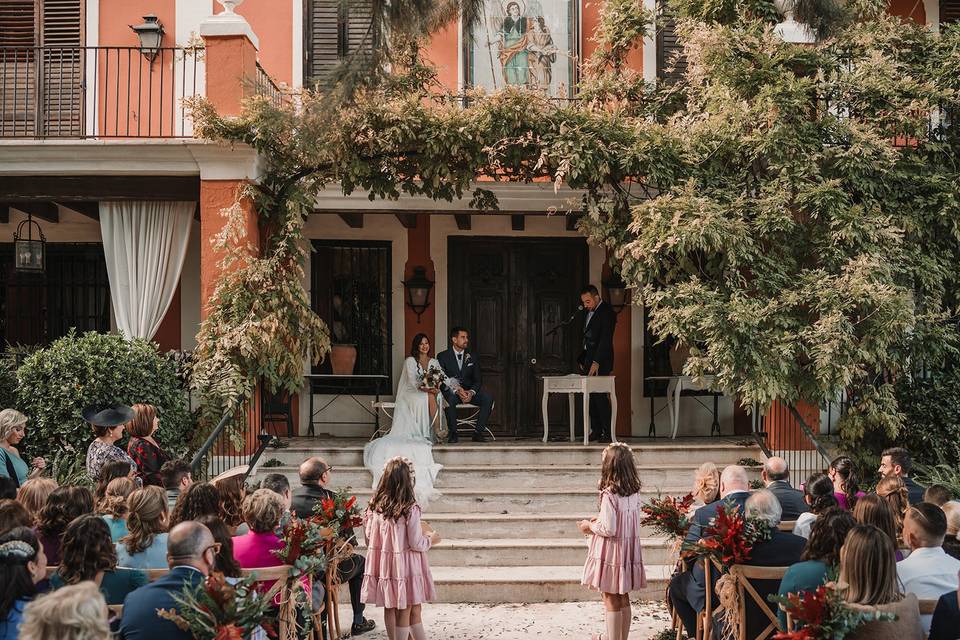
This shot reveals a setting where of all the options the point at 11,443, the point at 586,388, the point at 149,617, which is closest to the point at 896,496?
the point at 149,617

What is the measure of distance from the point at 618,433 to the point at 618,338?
1.21m

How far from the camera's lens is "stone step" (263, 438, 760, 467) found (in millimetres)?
11195

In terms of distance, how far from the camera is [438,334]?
13.7m

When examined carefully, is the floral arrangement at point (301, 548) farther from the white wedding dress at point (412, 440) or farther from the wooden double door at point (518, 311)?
the wooden double door at point (518, 311)

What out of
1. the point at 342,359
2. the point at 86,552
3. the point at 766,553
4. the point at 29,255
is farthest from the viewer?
the point at 342,359

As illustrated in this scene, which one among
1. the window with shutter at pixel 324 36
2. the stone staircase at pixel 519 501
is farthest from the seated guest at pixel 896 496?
the window with shutter at pixel 324 36

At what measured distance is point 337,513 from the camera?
6.61m

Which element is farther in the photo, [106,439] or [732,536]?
[106,439]

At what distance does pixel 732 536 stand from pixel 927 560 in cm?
100

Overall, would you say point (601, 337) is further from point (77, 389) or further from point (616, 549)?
point (77, 389)

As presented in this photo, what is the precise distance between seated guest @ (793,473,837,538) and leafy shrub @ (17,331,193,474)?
19.4 feet

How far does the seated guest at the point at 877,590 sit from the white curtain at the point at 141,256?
343 inches

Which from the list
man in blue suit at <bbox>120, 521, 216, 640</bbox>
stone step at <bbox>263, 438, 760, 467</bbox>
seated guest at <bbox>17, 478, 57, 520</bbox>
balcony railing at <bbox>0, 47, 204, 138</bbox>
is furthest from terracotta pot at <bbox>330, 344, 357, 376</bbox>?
Result: man in blue suit at <bbox>120, 521, 216, 640</bbox>

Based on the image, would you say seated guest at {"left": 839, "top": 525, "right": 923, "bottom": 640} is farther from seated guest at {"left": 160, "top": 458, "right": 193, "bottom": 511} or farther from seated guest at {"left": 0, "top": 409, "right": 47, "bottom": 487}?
seated guest at {"left": 0, "top": 409, "right": 47, "bottom": 487}
